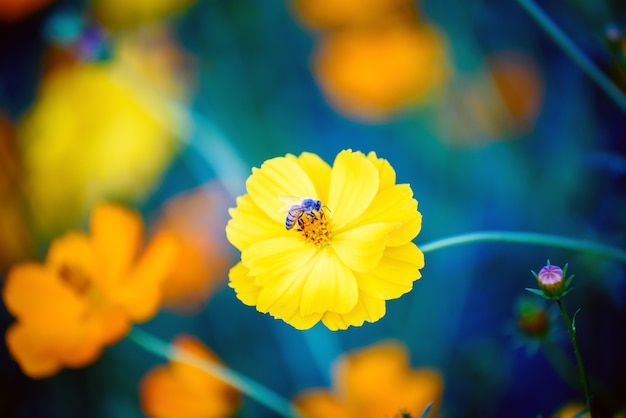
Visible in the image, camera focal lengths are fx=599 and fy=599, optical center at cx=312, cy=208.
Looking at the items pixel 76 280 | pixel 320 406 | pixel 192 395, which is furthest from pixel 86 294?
pixel 320 406

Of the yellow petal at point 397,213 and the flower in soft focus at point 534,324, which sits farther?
the flower in soft focus at point 534,324

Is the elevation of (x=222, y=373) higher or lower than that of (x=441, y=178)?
lower

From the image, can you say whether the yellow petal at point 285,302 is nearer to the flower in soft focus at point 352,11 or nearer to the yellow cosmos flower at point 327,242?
the yellow cosmos flower at point 327,242

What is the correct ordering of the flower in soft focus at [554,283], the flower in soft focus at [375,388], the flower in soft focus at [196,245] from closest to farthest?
the flower in soft focus at [554,283] < the flower in soft focus at [375,388] < the flower in soft focus at [196,245]

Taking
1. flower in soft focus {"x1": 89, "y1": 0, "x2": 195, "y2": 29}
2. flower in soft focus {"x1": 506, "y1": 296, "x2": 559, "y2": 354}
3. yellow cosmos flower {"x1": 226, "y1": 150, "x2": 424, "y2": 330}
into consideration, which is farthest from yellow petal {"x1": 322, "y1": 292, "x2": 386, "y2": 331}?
flower in soft focus {"x1": 89, "y1": 0, "x2": 195, "y2": 29}

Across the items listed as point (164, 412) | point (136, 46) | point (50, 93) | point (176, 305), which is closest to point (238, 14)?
point (136, 46)

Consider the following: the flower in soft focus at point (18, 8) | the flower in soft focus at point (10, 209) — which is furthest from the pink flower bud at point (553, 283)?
the flower in soft focus at point (18, 8)

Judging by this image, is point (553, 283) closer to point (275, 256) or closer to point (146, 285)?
point (275, 256)

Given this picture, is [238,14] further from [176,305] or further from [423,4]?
[176,305]
